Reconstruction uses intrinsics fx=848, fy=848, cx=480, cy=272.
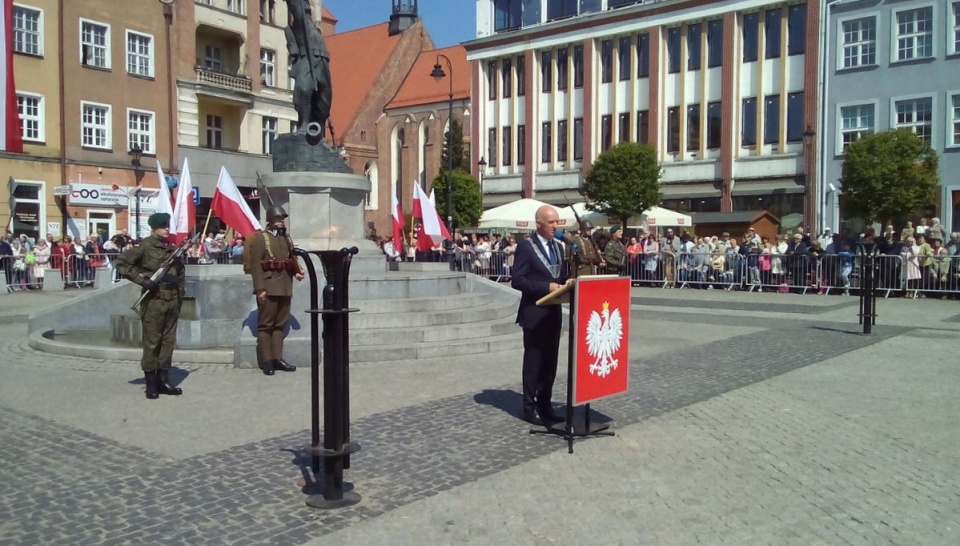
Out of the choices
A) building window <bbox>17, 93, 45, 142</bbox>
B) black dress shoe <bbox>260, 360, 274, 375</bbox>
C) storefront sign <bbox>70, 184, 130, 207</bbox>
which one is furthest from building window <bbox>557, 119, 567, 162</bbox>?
black dress shoe <bbox>260, 360, 274, 375</bbox>

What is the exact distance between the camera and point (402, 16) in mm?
78250

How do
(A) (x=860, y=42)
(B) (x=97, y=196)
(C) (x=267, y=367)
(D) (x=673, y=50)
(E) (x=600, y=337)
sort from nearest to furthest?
(E) (x=600, y=337) → (C) (x=267, y=367) → (B) (x=97, y=196) → (A) (x=860, y=42) → (D) (x=673, y=50)

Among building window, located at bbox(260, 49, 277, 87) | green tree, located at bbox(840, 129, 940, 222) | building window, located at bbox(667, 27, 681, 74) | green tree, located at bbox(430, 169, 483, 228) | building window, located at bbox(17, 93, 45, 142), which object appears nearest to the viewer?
green tree, located at bbox(840, 129, 940, 222)

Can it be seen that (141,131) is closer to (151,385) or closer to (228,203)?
(228,203)

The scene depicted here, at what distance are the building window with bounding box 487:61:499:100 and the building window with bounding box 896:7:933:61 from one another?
22711 millimetres

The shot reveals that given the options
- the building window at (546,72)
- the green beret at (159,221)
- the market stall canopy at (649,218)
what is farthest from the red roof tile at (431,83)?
the green beret at (159,221)

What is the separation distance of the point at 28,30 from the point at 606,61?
27248 mm

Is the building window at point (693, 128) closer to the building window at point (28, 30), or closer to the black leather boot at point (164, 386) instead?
the building window at point (28, 30)

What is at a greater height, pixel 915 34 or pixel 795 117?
pixel 915 34

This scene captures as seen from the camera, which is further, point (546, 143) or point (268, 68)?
point (546, 143)

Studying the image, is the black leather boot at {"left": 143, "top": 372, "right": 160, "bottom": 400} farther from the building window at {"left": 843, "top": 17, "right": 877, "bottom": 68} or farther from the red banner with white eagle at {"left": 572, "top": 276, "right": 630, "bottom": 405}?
the building window at {"left": 843, "top": 17, "right": 877, "bottom": 68}

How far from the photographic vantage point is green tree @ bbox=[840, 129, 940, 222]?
→ 28203 mm

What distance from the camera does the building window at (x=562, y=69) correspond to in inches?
1842

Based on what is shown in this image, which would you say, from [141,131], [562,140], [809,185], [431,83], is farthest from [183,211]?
[431,83]
